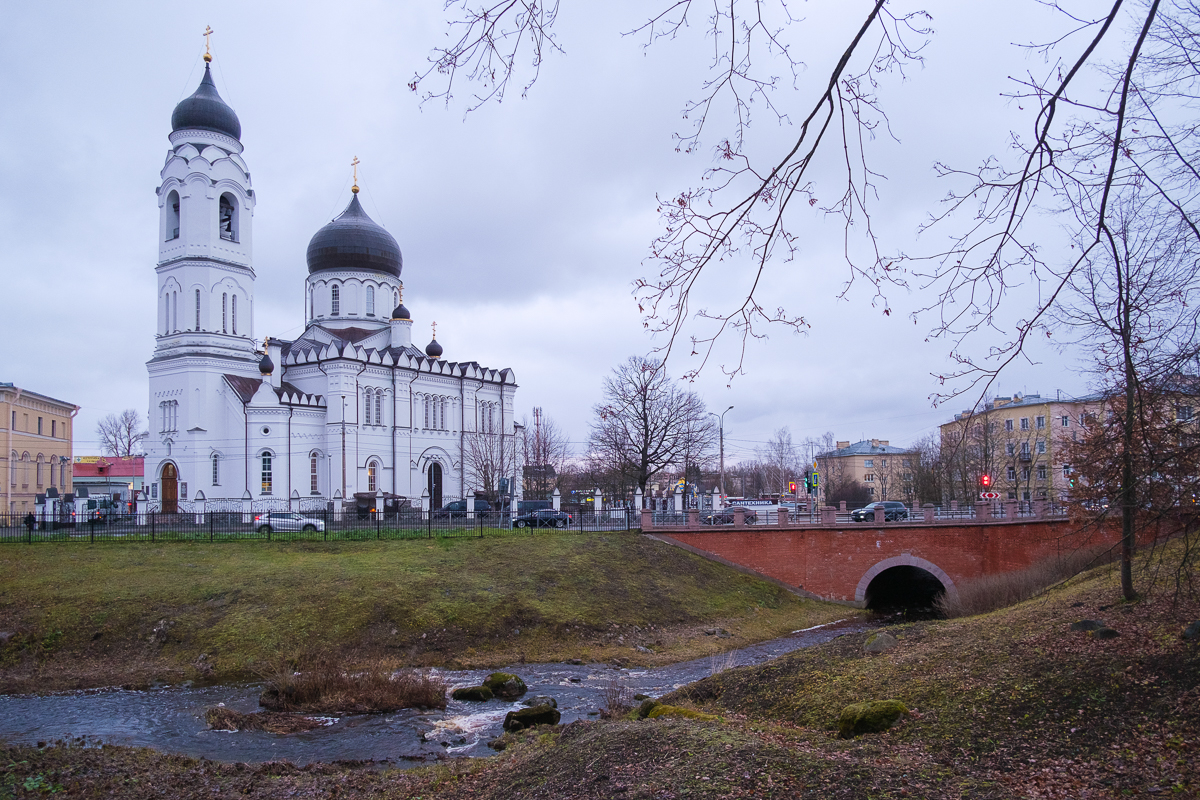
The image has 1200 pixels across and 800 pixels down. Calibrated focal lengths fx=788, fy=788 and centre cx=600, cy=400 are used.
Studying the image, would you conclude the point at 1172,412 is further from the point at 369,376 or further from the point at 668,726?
the point at 369,376

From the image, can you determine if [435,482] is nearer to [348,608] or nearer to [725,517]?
[725,517]

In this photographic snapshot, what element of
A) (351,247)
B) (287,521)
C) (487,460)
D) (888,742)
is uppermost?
(351,247)

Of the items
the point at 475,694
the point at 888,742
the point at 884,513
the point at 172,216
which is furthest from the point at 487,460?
the point at 888,742

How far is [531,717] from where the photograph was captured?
15.1 metres

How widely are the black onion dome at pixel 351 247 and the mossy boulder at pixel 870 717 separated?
168 ft

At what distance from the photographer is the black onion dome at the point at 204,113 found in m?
46.4

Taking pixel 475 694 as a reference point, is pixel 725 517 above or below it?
above

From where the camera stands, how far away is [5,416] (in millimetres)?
50031

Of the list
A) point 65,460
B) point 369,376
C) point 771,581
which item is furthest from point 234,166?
point 771,581

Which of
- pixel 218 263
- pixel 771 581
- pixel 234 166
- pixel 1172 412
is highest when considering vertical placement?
pixel 234 166

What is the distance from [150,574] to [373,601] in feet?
25.2

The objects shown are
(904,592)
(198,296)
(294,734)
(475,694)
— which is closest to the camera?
(294,734)

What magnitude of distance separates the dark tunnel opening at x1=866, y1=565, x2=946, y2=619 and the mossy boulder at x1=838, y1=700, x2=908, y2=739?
24128 mm

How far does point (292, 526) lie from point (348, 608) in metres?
12.5
